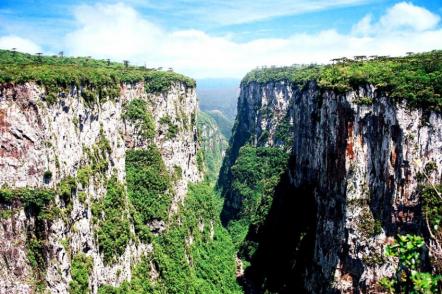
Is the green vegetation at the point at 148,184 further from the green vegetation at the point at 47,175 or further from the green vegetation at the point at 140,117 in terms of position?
the green vegetation at the point at 47,175

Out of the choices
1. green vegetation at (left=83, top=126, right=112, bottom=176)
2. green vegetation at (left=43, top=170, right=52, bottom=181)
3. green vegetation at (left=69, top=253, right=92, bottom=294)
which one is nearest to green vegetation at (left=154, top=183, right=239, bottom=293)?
green vegetation at (left=83, top=126, right=112, bottom=176)

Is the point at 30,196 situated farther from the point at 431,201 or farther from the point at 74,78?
the point at 431,201

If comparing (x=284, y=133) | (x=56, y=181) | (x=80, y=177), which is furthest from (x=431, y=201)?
(x=284, y=133)

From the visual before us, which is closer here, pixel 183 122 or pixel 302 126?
pixel 302 126

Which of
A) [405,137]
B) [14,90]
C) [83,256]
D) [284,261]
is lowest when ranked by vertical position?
[284,261]

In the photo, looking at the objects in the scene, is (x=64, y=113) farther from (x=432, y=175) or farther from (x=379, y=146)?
(x=432, y=175)

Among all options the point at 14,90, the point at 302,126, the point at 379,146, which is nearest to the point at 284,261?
the point at 302,126

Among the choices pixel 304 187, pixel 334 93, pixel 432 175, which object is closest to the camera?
pixel 432 175
